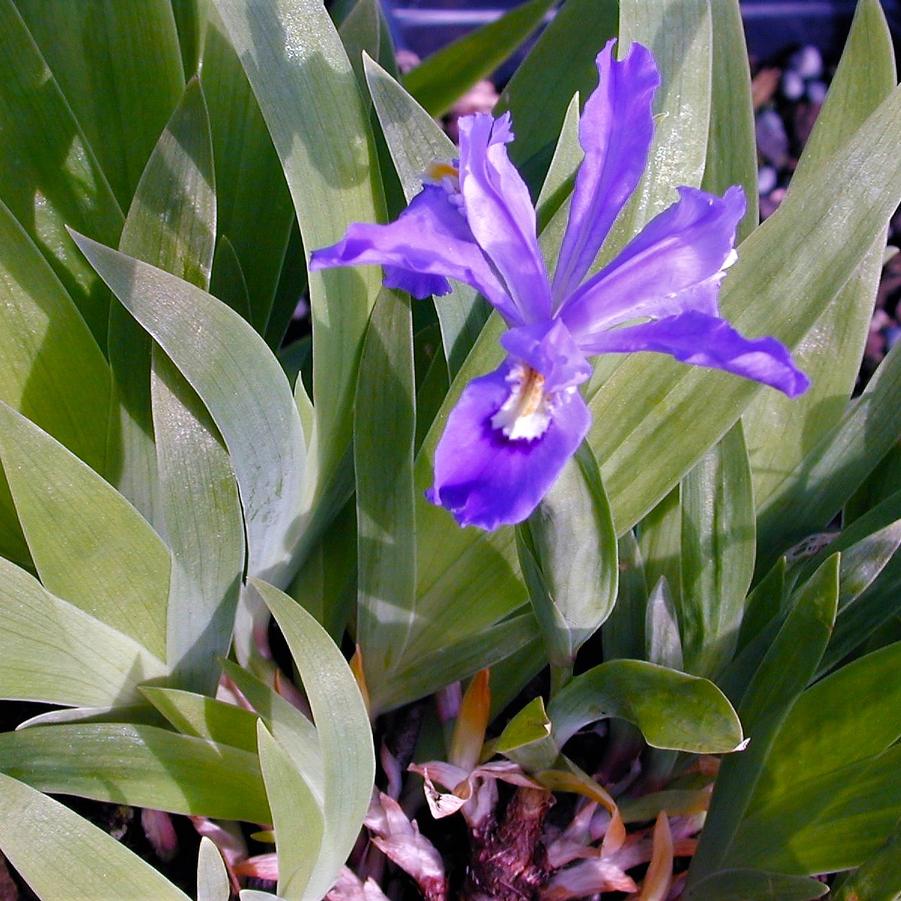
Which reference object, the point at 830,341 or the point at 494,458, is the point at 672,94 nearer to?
the point at 830,341

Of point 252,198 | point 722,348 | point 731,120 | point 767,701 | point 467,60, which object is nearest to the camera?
point 722,348

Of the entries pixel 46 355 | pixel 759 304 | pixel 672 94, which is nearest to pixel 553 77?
pixel 672 94

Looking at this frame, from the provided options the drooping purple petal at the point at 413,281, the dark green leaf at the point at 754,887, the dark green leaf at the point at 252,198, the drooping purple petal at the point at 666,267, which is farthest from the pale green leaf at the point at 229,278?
the dark green leaf at the point at 754,887

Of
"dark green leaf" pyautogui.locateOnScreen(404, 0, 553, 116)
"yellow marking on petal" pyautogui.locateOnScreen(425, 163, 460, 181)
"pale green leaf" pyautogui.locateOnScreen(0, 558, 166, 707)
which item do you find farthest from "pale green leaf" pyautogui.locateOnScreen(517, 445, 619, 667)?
"dark green leaf" pyautogui.locateOnScreen(404, 0, 553, 116)

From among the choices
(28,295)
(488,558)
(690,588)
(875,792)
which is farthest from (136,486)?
Answer: (875,792)

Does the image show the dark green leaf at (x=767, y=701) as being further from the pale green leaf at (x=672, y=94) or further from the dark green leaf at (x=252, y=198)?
the dark green leaf at (x=252, y=198)

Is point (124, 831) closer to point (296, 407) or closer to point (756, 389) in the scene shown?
point (296, 407)
